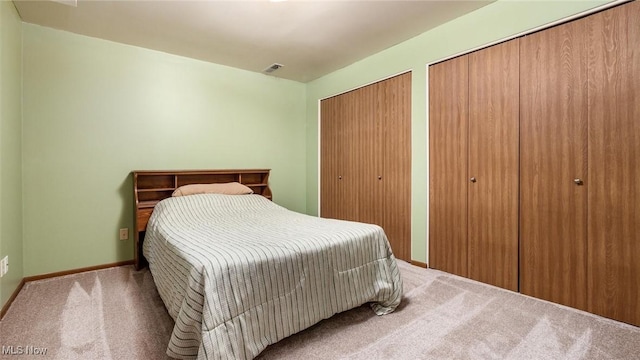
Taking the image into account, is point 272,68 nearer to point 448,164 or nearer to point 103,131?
point 103,131

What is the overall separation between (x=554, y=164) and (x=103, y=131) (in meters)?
4.02

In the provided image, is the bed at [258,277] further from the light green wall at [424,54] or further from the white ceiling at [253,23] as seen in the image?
the white ceiling at [253,23]

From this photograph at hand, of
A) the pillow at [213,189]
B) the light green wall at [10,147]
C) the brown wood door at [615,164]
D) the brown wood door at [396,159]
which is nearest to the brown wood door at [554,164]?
the brown wood door at [615,164]

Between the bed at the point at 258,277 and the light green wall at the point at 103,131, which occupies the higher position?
the light green wall at the point at 103,131

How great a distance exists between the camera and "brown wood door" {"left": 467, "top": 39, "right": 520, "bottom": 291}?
229 centimetres

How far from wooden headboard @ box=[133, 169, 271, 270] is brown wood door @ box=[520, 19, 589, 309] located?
2857 mm

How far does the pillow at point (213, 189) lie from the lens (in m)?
3.11

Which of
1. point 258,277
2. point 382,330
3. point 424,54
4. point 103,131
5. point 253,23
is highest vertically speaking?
point 253,23

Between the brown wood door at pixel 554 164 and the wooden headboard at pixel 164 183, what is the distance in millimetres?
2857

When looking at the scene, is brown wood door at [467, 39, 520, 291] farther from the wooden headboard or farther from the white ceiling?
the wooden headboard

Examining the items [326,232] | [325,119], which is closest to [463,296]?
[326,232]

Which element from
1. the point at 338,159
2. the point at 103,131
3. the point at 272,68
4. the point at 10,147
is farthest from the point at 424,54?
the point at 10,147

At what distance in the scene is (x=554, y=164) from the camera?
6.84 feet

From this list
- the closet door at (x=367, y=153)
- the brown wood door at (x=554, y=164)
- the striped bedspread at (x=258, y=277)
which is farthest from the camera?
the closet door at (x=367, y=153)
